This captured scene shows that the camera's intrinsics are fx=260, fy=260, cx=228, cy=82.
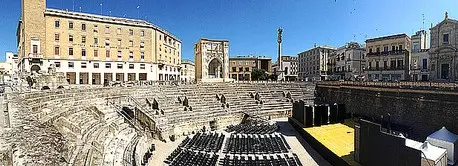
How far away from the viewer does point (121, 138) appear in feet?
56.9

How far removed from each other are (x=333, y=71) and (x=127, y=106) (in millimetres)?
57784

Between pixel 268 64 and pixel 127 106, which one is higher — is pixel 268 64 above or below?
above

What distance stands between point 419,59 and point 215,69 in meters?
34.1

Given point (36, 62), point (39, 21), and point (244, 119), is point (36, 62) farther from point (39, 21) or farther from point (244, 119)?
point (244, 119)

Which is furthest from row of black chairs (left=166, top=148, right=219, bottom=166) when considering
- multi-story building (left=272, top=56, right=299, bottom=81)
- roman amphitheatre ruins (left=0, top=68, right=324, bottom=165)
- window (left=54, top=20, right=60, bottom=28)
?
multi-story building (left=272, top=56, right=299, bottom=81)

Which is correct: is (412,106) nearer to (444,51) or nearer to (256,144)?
(256,144)

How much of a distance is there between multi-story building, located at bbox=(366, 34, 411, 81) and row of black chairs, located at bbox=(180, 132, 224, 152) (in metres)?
36.4

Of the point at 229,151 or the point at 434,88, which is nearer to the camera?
the point at 229,151

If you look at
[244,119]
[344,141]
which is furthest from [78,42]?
[344,141]

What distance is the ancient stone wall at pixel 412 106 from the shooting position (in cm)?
2012

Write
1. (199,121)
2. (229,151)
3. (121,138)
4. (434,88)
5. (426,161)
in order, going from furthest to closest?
(199,121), (434,88), (229,151), (121,138), (426,161)

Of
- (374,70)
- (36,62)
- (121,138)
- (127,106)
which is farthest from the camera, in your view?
(374,70)

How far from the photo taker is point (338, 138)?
20.6 meters

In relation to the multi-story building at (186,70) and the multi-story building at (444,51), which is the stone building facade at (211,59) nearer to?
the multi-story building at (186,70)
